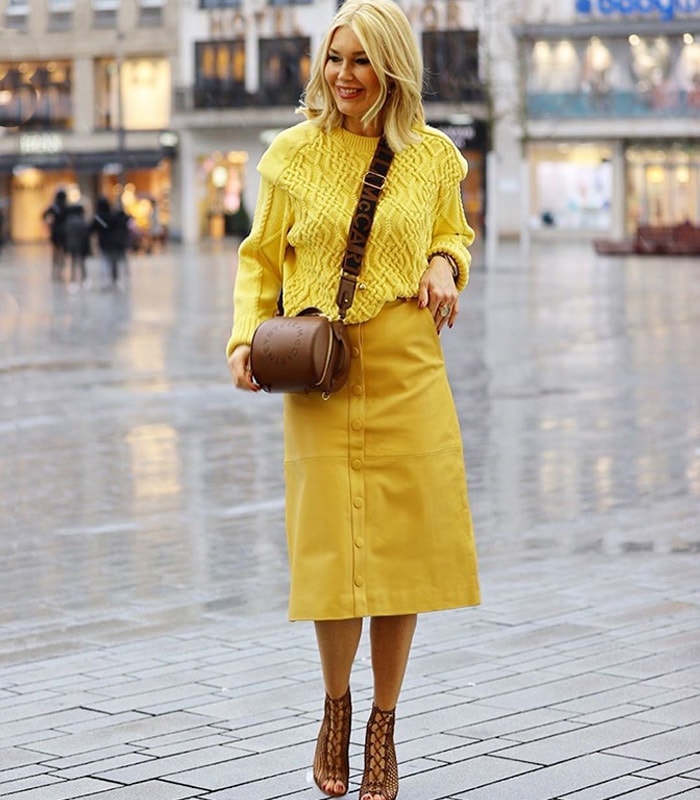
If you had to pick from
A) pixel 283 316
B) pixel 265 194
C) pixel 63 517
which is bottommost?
pixel 63 517

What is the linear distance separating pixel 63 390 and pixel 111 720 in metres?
10.7

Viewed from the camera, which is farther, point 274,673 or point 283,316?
point 274,673

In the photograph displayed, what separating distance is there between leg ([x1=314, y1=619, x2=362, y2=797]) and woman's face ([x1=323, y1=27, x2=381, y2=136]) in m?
1.25

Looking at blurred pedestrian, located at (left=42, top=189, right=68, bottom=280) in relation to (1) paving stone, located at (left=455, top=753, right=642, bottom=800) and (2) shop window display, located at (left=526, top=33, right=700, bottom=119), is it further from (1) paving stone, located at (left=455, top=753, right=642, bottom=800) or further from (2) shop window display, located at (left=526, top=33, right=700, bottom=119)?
(1) paving stone, located at (left=455, top=753, right=642, bottom=800)

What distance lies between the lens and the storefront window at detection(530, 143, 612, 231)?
63781mm

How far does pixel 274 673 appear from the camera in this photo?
601 centimetres

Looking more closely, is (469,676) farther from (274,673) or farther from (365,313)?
(365,313)

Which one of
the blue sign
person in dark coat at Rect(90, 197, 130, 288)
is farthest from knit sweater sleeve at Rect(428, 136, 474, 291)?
the blue sign

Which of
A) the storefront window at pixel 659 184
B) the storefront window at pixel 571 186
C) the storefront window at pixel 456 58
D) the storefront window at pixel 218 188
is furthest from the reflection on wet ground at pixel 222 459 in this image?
the storefront window at pixel 218 188

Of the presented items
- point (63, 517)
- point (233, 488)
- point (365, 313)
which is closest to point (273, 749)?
point (365, 313)

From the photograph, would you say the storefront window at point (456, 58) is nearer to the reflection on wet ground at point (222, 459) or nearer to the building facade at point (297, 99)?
the building facade at point (297, 99)

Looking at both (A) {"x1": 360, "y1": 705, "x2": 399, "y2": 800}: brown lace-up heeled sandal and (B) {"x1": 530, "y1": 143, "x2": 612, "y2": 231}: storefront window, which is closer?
(A) {"x1": 360, "y1": 705, "x2": 399, "y2": 800}: brown lace-up heeled sandal

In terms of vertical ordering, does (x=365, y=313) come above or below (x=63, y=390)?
above

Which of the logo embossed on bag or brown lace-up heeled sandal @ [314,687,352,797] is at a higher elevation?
the logo embossed on bag
